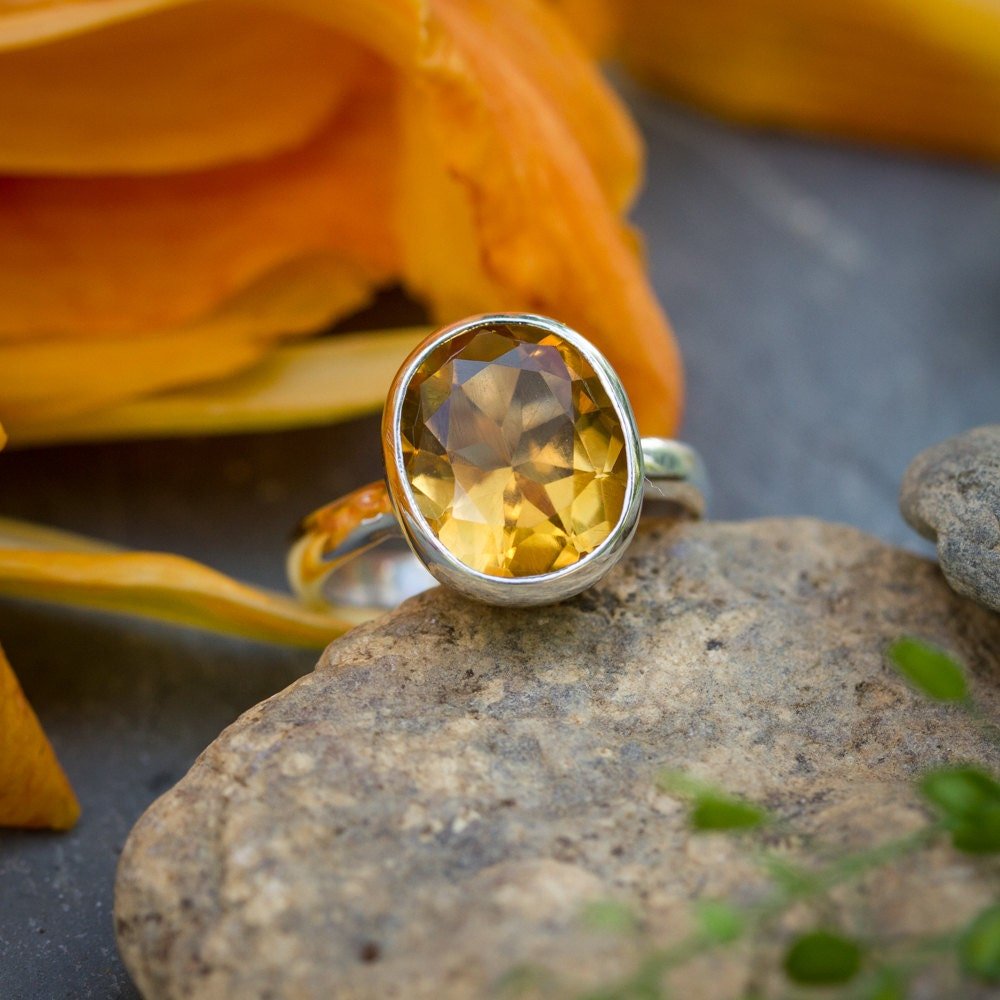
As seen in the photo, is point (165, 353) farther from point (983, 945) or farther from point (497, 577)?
point (983, 945)

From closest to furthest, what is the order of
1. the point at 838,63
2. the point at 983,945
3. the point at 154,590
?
1. the point at 983,945
2. the point at 154,590
3. the point at 838,63

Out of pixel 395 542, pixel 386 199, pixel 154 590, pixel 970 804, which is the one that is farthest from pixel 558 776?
pixel 386 199

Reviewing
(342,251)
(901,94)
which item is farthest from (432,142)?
(901,94)

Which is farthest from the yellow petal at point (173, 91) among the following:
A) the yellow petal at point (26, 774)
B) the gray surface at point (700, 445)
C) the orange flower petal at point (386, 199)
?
the yellow petal at point (26, 774)

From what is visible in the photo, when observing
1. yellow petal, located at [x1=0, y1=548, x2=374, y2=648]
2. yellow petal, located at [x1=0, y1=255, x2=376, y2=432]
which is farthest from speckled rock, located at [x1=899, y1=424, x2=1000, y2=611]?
A: yellow petal, located at [x1=0, y1=255, x2=376, y2=432]

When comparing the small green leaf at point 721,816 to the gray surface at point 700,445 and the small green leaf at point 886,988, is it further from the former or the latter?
the gray surface at point 700,445

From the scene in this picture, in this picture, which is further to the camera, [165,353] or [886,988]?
[165,353]
